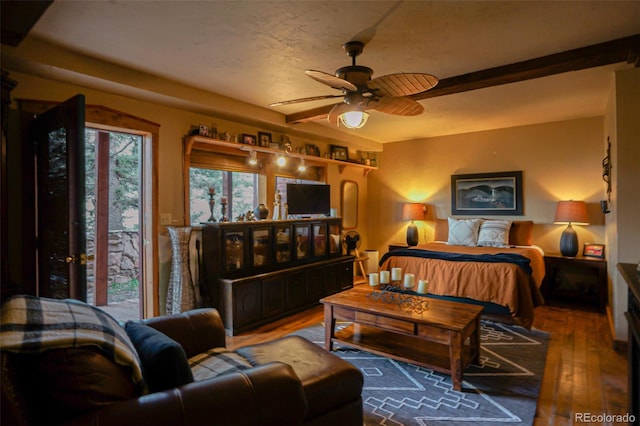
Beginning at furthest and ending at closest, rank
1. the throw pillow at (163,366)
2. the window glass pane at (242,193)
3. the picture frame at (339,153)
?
the picture frame at (339,153) < the window glass pane at (242,193) < the throw pillow at (163,366)

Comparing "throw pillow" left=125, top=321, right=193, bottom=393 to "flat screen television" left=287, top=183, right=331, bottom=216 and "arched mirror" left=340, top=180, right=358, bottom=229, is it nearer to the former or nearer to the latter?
"flat screen television" left=287, top=183, right=331, bottom=216

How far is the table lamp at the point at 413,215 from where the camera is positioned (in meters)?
6.03

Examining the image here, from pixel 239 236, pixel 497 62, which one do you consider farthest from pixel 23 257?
pixel 497 62

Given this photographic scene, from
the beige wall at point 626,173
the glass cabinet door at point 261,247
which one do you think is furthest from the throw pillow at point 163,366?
the beige wall at point 626,173

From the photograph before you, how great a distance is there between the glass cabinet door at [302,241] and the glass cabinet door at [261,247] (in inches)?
19.9

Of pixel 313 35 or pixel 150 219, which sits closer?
pixel 313 35

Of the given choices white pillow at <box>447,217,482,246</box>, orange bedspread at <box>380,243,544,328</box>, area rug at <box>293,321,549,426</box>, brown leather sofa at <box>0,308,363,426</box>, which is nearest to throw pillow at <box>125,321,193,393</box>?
brown leather sofa at <box>0,308,363,426</box>

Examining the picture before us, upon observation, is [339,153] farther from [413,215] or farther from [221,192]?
[221,192]

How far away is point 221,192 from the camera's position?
4.38 metres

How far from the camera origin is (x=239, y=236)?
386 cm

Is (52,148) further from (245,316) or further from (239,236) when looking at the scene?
(245,316)

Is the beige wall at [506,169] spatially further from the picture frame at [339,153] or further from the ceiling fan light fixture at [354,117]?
the ceiling fan light fixture at [354,117]

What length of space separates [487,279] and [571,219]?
1.76 m

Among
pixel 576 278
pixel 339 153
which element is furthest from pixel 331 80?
pixel 576 278
